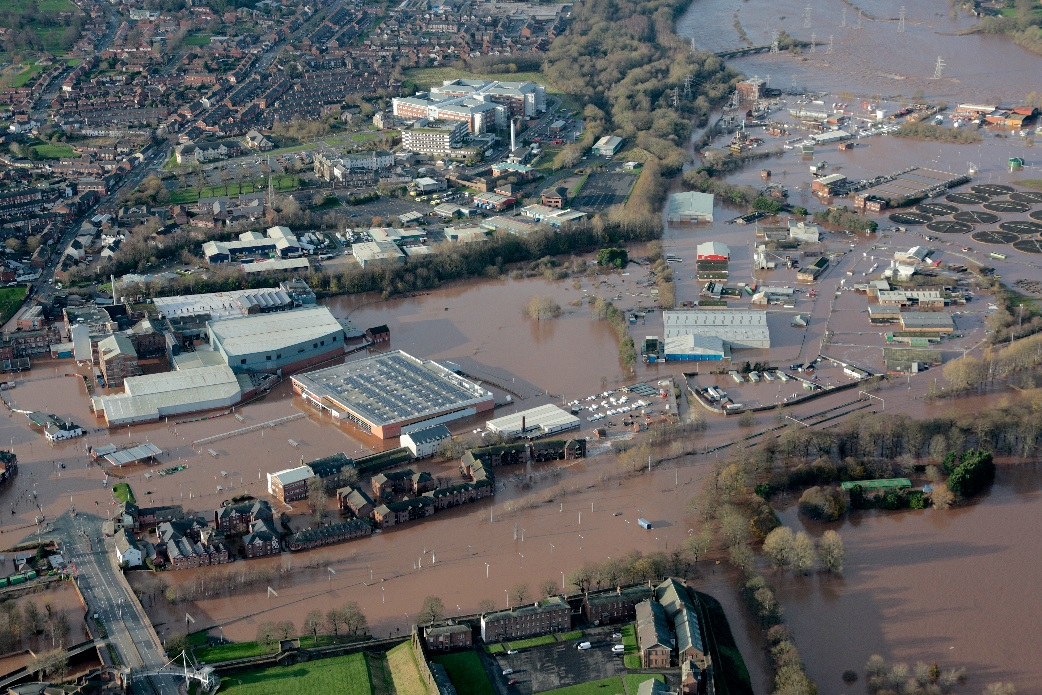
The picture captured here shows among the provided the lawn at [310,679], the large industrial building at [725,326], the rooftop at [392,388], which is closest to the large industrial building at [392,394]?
the rooftop at [392,388]

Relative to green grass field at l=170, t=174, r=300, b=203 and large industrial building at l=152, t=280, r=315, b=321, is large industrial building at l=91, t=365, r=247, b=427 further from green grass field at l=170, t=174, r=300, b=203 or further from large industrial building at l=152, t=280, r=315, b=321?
green grass field at l=170, t=174, r=300, b=203

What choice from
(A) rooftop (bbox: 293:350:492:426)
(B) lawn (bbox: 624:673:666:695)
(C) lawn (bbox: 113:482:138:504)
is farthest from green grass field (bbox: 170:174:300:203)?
(B) lawn (bbox: 624:673:666:695)

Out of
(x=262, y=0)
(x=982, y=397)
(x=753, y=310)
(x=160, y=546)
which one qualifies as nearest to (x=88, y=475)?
(x=160, y=546)

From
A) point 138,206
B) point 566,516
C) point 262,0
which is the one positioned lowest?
point 566,516

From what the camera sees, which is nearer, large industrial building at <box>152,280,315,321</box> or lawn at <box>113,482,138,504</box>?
lawn at <box>113,482,138,504</box>

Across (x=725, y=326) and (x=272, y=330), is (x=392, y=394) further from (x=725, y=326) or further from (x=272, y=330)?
(x=725, y=326)

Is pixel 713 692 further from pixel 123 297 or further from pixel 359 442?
pixel 123 297
